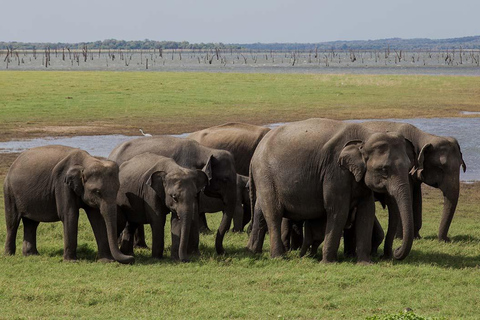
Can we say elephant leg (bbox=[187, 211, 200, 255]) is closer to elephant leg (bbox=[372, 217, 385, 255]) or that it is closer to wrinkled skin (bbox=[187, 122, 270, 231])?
elephant leg (bbox=[372, 217, 385, 255])

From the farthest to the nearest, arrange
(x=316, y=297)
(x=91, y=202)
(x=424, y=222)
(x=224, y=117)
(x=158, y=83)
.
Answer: (x=158, y=83) → (x=224, y=117) → (x=424, y=222) → (x=91, y=202) → (x=316, y=297)

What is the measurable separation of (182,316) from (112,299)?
100cm

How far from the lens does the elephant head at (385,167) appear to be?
444 inches

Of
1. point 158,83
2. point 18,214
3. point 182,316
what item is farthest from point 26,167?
point 158,83

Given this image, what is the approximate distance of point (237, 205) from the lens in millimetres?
15234

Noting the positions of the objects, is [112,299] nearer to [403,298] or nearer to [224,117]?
[403,298]

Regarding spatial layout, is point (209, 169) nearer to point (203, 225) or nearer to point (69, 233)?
point (203, 225)

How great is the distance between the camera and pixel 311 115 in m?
39.9

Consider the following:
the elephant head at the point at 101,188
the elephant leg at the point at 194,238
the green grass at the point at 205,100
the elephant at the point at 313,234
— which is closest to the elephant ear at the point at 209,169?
the elephant leg at the point at 194,238

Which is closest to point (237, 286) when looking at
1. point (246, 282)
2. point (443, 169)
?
point (246, 282)

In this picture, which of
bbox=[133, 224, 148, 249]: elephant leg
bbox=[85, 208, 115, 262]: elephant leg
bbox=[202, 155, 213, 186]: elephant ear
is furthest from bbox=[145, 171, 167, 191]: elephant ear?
bbox=[133, 224, 148, 249]: elephant leg

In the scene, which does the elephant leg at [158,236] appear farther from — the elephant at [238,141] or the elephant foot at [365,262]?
the elephant at [238,141]

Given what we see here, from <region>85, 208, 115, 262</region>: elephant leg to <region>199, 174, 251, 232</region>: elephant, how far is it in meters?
3.02

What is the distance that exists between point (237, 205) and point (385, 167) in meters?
4.41
